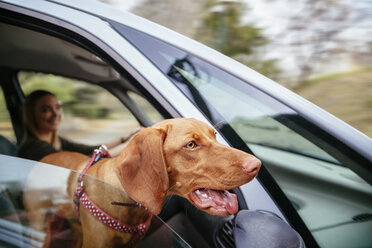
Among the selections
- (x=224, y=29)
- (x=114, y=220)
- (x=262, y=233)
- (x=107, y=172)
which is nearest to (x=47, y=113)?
(x=107, y=172)

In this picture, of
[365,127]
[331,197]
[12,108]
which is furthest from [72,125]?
[365,127]

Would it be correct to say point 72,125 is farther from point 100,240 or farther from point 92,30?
point 100,240

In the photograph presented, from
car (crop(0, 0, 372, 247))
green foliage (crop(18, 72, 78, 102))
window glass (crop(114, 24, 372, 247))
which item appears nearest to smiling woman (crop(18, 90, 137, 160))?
green foliage (crop(18, 72, 78, 102))

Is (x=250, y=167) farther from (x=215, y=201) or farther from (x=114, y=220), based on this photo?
(x=114, y=220)

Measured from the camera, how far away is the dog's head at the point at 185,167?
1.24 metres

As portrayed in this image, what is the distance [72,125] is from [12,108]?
0.57 m

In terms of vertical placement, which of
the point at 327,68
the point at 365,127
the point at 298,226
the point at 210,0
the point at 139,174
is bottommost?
the point at 365,127

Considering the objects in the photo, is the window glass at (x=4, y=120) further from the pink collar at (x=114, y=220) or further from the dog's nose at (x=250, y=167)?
the dog's nose at (x=250, y=167)

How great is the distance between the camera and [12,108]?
9.55 feet

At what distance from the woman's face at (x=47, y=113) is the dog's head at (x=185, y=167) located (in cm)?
146

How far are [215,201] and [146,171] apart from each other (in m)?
0.29

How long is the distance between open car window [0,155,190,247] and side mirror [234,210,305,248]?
0.21 metres

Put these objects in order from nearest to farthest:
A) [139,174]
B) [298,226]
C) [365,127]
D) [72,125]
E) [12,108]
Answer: [139,174]
[298,226]
[12,108]
[72,125]
[365,127]

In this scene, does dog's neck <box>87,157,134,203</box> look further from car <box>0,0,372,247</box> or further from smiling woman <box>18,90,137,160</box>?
smiling woman <box>18,90,137,160</box>
